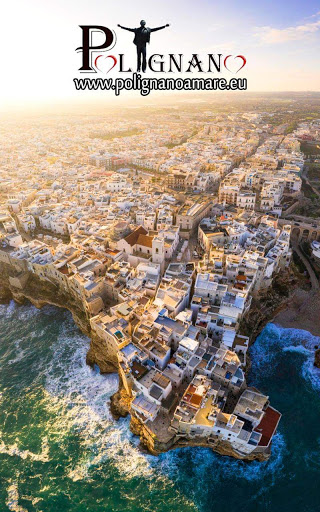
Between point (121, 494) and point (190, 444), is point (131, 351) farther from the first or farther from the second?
point (121, 494)

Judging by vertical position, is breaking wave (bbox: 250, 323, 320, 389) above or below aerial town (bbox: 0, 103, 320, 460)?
below

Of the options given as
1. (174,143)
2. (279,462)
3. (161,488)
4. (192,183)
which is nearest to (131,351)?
(161,488)

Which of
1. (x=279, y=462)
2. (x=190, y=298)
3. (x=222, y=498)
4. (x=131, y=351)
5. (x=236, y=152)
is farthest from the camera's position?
(x=236, y=152)

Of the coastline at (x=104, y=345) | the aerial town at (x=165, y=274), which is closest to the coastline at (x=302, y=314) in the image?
the coastline at (x=104, y=345)

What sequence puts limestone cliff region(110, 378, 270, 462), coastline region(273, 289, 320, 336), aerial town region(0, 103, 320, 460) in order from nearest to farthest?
1. limestone cliff region(110, 378, 270, 462)
2. aerial town region(0, 103, 320, 460)
3. coastline region(273, 289, 320, 336)

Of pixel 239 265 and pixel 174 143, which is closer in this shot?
pixel 239 265

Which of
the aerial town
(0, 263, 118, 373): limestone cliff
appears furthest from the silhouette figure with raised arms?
(0, 263, 118, 373): limestone cliff

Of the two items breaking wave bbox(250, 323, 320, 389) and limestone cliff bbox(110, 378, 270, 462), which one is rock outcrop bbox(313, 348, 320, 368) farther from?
limestone cliff bbox(110, 378, 270, 462)
